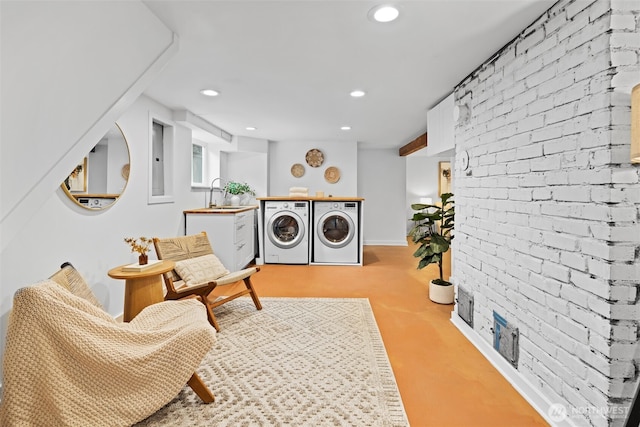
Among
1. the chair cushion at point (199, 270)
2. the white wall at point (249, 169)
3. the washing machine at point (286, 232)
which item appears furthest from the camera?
the white wall at point (249, 169)

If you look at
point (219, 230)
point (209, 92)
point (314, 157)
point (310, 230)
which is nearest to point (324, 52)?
point (209, 92)

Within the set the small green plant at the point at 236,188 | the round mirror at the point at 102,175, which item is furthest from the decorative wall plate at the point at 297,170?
the round mirror at the point at 102,175

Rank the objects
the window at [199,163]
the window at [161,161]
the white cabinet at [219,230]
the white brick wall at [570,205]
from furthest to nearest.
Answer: the window at [199,163]
the white cabinet at [219,230]
the window at [161,161]
the white brick wall at [570,205]

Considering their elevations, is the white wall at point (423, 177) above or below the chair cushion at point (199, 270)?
above

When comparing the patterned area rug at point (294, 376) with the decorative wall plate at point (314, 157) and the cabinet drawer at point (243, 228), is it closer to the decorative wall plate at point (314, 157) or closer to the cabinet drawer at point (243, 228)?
the cabinet drawer at point (243, 228)

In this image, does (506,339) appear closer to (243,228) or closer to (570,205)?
(570,205)

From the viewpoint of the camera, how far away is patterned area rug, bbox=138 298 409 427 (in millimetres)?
1579

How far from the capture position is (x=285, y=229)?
520 centimetres

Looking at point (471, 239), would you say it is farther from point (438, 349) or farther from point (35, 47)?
point (35, 47)

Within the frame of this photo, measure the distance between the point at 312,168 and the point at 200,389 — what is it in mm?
4875

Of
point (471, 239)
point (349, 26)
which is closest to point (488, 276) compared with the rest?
point (471, 239)

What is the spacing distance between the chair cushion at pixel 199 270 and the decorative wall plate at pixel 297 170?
3.33 metres

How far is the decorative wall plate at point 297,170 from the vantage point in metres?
6.12

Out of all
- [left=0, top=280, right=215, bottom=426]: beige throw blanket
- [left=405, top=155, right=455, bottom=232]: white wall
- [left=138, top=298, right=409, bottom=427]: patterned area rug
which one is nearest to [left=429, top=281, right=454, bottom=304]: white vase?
[left=138, top=298, right=409, bottom=427]: patterned area rug
